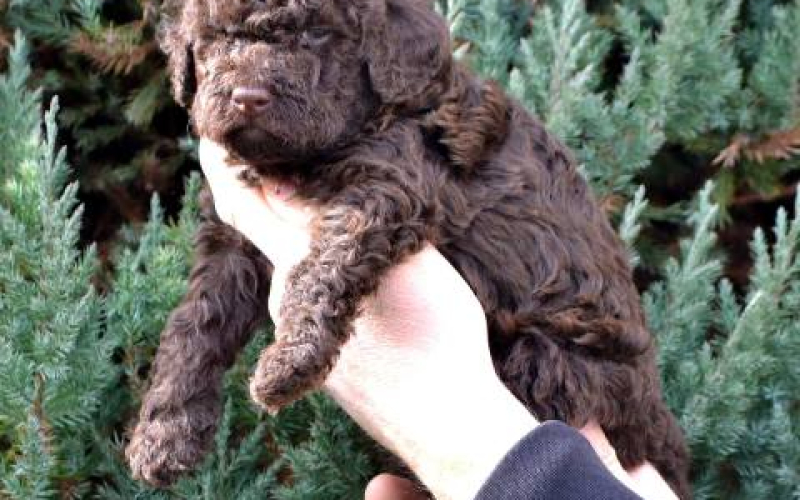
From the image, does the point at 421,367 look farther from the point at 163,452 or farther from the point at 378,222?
the point at 163,452

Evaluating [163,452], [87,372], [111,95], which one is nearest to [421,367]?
[163,452]

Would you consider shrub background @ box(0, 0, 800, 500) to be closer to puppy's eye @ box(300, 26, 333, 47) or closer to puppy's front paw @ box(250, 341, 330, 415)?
puppy's front paw @ box(250, 341, 330, 415)

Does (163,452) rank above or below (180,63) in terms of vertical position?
below

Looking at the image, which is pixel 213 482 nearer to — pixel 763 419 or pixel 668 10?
pixel 763 419

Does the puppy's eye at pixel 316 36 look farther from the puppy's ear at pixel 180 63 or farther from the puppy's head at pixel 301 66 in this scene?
the puppy's ear at pixel 180 63

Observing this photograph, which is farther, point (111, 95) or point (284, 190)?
point (111, 95)

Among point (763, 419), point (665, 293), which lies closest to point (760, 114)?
point (665, 293)

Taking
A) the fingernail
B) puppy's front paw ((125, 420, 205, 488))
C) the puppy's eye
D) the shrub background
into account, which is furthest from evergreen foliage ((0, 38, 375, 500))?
the puppy's eye
